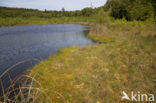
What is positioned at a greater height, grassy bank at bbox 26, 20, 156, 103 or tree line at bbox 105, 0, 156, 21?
tree line at bbox 105, 0, 156, 21

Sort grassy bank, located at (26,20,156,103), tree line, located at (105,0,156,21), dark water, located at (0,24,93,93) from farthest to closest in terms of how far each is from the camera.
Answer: tree line, located at (105,0,156,21) < dark water, located at (0,24,93,93) < grassy bank, located at (26,20,156,103)

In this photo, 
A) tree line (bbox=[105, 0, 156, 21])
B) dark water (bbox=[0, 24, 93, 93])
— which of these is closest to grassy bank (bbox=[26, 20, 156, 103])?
dark water (bbox=[0, 24, 93, 93])

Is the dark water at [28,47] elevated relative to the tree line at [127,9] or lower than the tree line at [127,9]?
lower

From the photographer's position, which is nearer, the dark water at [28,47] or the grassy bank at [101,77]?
the grassy bank at [101,77]

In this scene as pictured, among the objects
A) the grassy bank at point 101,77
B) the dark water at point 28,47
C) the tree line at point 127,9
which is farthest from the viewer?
the tree line at point 127,9

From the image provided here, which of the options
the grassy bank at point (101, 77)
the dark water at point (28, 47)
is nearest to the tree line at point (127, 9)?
the dark water at point (28, 47)

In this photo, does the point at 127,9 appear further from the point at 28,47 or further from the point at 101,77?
the point at 101,77

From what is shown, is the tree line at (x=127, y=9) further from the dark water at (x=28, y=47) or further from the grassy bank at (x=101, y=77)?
the grassy bank at (x=101, y=77)

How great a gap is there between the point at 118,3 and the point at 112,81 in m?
39.2

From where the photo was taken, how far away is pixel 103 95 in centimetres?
465

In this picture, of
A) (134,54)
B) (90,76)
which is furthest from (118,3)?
(90,76)

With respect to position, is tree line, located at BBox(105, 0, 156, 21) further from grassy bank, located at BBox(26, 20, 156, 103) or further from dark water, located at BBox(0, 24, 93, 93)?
grassy bank, located at BBox(26, 20, 156, 103)

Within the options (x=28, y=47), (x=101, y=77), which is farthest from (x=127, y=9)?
(x=101, y=77)

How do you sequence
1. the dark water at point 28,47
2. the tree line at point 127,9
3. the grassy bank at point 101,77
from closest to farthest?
the grassy bank at point 101,77 → the dark water at point 28,47 → the tree line at point 127,9
